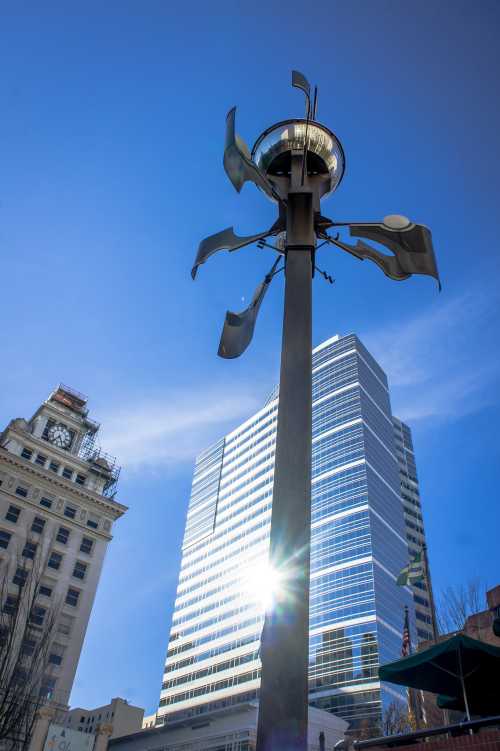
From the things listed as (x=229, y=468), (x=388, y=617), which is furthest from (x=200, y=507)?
(x=388, y=617)

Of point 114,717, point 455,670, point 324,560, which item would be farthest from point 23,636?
point 324,560

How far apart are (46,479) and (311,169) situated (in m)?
51.4

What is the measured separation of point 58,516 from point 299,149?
50.7 metres

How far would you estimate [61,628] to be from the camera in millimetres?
46781

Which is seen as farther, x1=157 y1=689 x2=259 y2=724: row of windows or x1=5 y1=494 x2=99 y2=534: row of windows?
x1=157 y1=689 x2=259 y2=724: row of windows

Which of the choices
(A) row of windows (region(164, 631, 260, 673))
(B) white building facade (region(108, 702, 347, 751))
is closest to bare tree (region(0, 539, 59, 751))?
(B) white building facade (region(108, 702, 347, 751))

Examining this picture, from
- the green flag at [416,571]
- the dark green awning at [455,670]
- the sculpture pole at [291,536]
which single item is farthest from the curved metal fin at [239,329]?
the green flag at [416,571]

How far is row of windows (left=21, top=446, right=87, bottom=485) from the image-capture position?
179ft

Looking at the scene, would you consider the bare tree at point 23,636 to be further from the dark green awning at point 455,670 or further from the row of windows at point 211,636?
the row of windows at point 211,636

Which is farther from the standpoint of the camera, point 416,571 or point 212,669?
point 212,669

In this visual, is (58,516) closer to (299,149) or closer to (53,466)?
(53,466)

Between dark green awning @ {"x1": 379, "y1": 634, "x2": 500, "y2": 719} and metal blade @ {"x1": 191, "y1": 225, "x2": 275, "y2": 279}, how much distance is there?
708 centimetres

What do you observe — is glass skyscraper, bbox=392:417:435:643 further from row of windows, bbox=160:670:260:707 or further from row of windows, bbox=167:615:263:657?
row of windows, bbox=160:670:260:707

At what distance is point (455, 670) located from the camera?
1043cm
